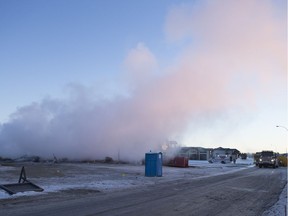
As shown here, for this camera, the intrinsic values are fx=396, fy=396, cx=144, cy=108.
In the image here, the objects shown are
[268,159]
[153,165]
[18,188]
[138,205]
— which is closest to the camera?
[138,205]

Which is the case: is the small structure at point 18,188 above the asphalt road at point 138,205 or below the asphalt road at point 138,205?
above

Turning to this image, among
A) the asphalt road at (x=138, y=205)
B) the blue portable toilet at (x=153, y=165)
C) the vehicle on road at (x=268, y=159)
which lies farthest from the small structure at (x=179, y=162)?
the asphalt road at (x=138, y=205)

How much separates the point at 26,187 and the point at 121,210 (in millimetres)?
7415

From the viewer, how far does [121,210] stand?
14.2 m

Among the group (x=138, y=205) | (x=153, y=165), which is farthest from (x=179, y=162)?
(x=138, y=205)

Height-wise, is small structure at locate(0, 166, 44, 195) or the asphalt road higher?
small structure at locate(0, 166, 44, 195)

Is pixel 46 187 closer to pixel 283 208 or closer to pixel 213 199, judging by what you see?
pixel 213 199

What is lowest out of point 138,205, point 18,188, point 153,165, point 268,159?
point 138,205

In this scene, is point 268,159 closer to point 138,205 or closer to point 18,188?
point 18,188

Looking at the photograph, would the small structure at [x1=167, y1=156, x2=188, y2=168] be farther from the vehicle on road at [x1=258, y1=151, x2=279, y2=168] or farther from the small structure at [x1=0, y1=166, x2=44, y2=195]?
the small structure at [x1=0, y1=166, x2=44, y2=195]

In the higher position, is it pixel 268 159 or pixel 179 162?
pixel 268 159

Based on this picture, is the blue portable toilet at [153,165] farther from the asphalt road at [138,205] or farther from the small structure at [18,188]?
the small structure at [18,188]

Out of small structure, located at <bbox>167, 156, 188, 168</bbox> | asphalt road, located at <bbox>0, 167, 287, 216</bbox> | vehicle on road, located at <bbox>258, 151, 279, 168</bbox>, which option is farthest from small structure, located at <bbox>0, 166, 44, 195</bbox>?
vehicle on road, located at <bbox>258, 151, 279, 168</bbox>

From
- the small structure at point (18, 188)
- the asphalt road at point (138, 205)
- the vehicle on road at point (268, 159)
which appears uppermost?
the vehicle on road at point (268, 159)
